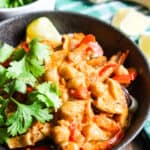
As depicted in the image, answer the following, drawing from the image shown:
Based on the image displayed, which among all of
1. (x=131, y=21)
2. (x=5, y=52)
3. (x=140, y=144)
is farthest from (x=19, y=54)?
(x=131, y=21)

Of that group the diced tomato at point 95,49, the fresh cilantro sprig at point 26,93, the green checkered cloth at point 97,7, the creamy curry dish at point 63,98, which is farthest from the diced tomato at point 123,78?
the green checkered cloth at point 97,7

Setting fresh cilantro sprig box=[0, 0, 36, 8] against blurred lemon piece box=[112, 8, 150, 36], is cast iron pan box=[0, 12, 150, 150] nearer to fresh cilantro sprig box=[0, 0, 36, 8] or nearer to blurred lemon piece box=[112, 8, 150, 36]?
fresh cilantro sprig box=[0, 0, 36, 8]

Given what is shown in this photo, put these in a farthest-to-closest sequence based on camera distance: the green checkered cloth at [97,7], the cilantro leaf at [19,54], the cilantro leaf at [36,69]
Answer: the green checkered cloth at [97,7], the cilantro leaf at [19,54], the cilantro leaf at [36,69]

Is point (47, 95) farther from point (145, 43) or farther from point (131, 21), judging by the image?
point (131, 21)

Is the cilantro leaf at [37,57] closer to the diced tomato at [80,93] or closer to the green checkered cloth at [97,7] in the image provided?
the diced tomato at [80,93]

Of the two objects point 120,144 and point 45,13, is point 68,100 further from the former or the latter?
point 45,13

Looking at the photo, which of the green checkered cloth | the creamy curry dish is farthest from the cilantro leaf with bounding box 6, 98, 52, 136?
the green checkered cloth

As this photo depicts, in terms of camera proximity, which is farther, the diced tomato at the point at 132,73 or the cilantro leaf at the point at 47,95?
the diced tomato at the point at 132,73
